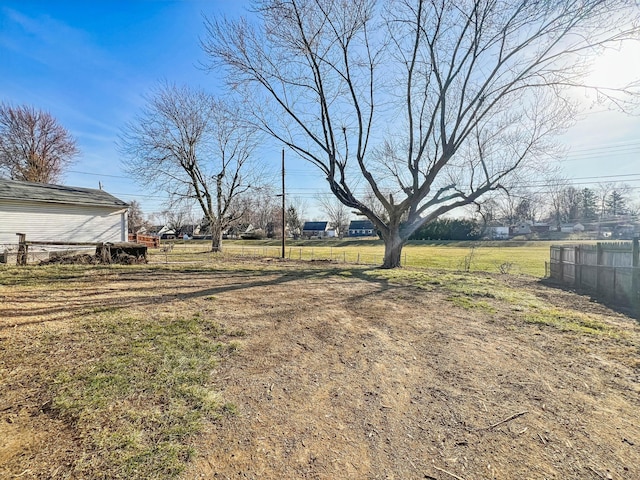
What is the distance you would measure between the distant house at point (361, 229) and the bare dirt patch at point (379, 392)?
2708 inches

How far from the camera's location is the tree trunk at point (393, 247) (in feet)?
41.7

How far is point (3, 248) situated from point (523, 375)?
17.0m

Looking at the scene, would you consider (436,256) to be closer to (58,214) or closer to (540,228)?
(58,214)

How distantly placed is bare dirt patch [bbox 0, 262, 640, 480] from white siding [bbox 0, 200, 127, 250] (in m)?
9.49

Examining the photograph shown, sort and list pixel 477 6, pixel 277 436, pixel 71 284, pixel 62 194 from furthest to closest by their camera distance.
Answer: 1. pixel 62 194
2. pixel 477 6
3. pixel 71 284
4. pixel 277 436

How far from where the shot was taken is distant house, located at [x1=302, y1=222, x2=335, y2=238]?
2936 inches

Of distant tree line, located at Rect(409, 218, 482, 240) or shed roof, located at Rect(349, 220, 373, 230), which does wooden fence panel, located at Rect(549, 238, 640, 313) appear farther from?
shed roof, located at Rect(349, 220, 373, 230)

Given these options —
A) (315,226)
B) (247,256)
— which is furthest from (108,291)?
(315,226)

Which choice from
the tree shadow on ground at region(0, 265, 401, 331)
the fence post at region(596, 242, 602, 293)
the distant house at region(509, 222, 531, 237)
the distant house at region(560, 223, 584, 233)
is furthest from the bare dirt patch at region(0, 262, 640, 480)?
the distant house at region(509, 222, 531, 237)

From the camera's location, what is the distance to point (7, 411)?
226 centimetres

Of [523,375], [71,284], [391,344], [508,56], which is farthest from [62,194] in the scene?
[508,56]

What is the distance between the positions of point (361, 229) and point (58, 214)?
65.6 meters

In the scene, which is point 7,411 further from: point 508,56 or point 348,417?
point 508,56

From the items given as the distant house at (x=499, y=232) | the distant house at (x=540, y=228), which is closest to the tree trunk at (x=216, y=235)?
the distant house at (x=499, y=232)
